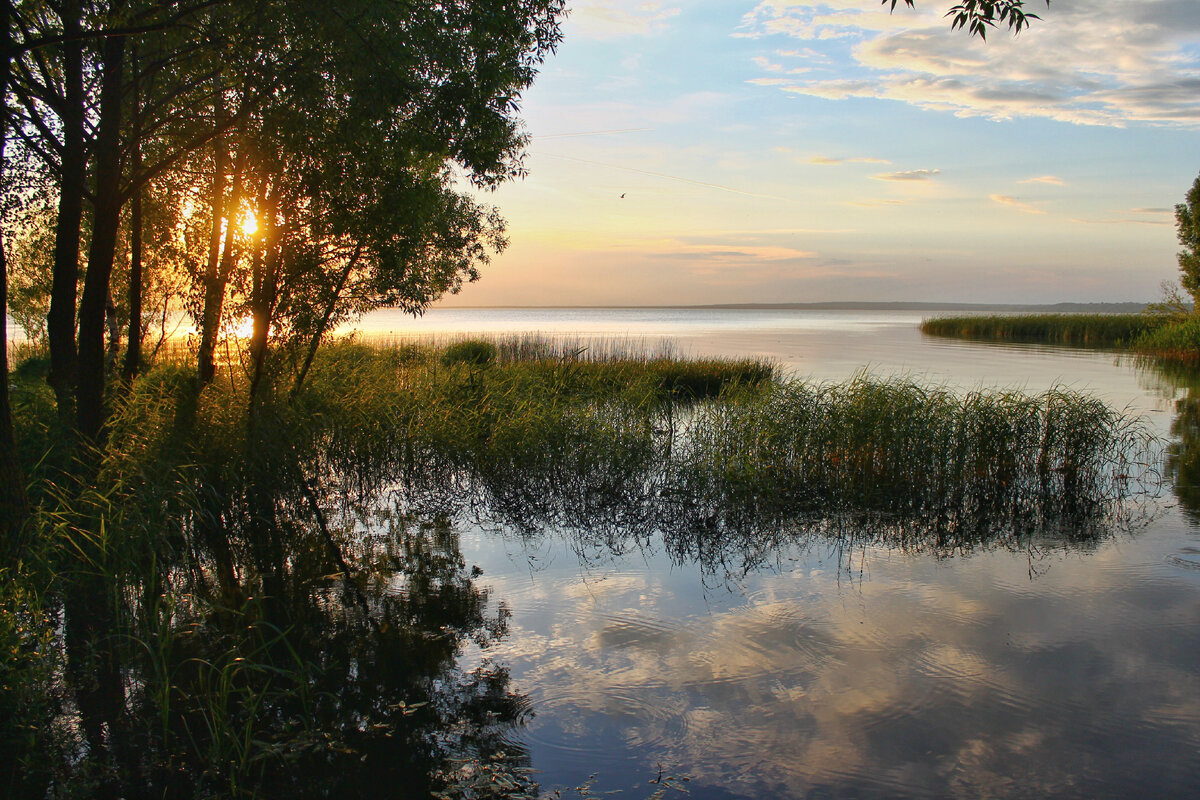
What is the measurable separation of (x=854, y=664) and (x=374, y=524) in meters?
5.86

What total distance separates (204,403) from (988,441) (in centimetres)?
1077

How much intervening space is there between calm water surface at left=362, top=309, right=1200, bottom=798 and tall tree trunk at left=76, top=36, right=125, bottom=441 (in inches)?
179

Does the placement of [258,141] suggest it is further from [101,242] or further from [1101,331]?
[1101,331]

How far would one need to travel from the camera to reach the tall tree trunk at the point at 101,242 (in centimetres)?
890

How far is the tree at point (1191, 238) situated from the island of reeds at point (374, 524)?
32061 millimetres

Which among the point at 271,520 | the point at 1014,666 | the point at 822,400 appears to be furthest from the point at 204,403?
the point at 1014,666

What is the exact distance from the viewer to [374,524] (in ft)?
31.3

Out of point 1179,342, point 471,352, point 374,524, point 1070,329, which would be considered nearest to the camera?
point 374,524

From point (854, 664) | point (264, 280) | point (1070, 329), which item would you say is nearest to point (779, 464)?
point (854, 664)

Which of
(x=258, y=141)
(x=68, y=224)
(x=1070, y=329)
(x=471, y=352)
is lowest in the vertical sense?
(x=471, y=352)

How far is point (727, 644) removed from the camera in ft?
21.0

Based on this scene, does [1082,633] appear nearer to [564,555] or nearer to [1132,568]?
[1132,568]

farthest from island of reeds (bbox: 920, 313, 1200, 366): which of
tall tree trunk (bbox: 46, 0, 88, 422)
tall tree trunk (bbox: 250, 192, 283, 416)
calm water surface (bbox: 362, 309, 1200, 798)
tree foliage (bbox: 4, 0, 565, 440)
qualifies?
tall tree trunk (bbox: 46, 0, 88, 422)

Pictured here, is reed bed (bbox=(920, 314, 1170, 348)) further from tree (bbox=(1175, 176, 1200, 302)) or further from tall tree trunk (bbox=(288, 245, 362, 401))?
tall tree trunk (bbox=(288, 245, 362, 401))
